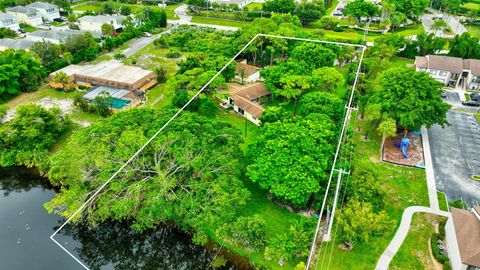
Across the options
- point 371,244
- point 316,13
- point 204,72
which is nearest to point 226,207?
point 371,244

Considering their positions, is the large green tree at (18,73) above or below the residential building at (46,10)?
below

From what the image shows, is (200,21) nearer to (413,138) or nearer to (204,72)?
(204,72)

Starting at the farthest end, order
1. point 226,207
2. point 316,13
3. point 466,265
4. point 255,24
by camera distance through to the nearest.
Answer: point 316,13
point 255,24
point 226,207
point 466,265

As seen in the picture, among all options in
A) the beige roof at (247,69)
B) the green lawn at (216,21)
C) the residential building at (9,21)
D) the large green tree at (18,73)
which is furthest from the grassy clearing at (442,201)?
the residential building at (9,21)

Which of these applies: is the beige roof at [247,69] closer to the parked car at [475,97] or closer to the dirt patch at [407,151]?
the dirt patch at [407,151]

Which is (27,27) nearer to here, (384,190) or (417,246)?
(384,190)
